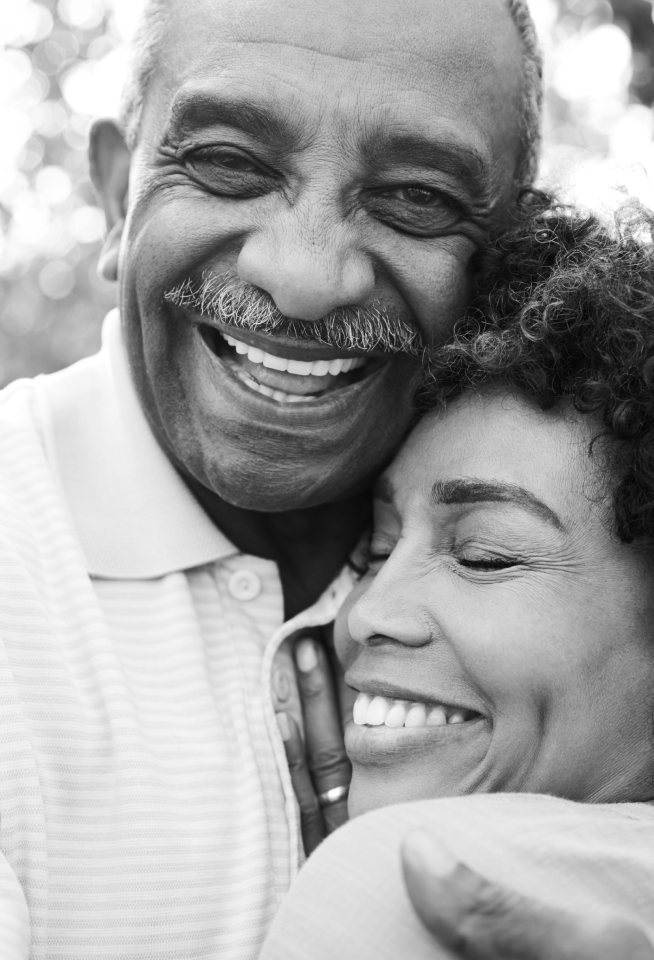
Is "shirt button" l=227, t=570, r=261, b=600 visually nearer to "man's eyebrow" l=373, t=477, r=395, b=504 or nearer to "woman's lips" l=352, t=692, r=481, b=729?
"man's eyebrow" l=373, t=477, r=395, b=504

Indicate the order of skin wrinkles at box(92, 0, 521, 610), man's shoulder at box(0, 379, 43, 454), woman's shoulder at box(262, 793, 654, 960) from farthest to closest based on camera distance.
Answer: man's shoulder at box(0, 379, 43, 454) → skin wrinkles at box(92, 0, 521, 610) → woman's shoulder at box(262, 793, 654, 960)

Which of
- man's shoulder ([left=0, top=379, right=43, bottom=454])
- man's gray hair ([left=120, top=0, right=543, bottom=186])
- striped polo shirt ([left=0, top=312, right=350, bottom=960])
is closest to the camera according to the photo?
striped polo shirt ([left=0, top=312, right=350, bottom=960])

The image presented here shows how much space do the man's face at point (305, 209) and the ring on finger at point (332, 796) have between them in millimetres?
711

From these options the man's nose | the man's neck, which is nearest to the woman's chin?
the man's neck

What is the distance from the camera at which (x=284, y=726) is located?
8.61 ft

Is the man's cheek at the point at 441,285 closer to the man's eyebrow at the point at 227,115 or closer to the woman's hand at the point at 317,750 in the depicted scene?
the man's eyebrow at the point at 227,115

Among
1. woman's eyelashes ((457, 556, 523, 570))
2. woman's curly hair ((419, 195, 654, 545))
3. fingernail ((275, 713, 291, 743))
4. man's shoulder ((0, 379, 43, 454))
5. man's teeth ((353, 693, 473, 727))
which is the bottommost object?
fingernail ((275, 713, 291, 743))

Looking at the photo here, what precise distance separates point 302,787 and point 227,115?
5.26ft

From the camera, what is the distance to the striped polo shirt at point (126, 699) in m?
2.14

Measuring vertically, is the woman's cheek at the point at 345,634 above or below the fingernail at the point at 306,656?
above

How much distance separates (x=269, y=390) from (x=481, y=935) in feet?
4.95

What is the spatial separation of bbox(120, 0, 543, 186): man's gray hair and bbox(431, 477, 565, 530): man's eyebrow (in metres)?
0.98

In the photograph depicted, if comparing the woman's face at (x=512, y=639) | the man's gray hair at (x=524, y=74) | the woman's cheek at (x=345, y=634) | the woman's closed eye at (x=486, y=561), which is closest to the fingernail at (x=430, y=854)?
the woman's face at (x=512, y=639)

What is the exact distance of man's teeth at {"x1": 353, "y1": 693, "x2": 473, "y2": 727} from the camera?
2.36 meters
